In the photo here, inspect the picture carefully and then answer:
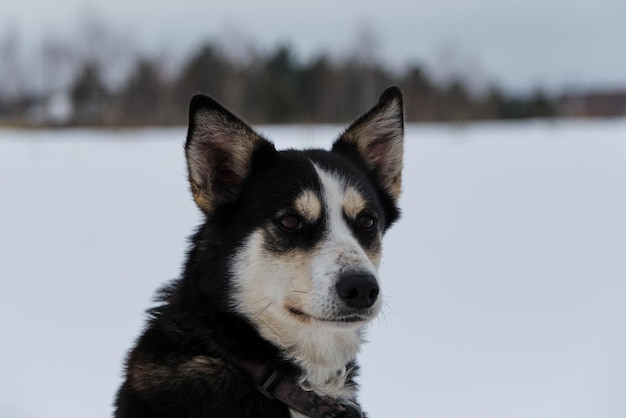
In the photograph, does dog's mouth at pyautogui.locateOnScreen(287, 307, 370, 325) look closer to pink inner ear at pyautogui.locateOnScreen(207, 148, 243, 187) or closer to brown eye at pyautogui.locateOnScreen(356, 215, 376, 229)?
brown eye at pyautogui.locateOnScreen(356, 215, 376, 229)

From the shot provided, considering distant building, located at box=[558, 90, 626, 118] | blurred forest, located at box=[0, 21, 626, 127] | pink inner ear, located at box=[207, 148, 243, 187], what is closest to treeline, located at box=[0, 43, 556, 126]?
blurred forest, located at box=[0, 21, 626, 127]

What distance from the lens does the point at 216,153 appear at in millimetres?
3344

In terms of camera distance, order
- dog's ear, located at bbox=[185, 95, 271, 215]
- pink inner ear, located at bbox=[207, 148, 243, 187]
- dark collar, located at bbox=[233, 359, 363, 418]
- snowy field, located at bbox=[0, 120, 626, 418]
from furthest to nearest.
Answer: snowy field, located at bbox=[0, 120, 626, 418]
pink inner ear, located at bbox=[207, 148, 243, 187]
dog's ear, located at bbox=[185, 95, 271, 215]
dark collar, located at bbox=[233, 359, 363, 418]

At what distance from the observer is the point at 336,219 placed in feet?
10.7

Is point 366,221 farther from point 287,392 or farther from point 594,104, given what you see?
point 594,104

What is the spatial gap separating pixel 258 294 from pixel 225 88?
41873 mm

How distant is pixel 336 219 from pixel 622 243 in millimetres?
10200

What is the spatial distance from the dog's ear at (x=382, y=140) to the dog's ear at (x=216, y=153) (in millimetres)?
638

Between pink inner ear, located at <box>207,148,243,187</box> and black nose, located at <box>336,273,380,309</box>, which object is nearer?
black nose, located at <box>336,273,380,309</box>

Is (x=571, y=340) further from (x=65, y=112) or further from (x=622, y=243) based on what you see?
(x=65, y=112)

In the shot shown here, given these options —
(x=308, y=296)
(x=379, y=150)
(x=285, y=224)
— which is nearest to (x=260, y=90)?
(x=379, y=150)

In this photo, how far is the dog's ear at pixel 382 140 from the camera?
3.76m

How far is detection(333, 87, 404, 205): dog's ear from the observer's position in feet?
12.3

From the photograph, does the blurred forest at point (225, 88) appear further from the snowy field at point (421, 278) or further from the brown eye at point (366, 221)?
the brown eye at point (366, 221)
